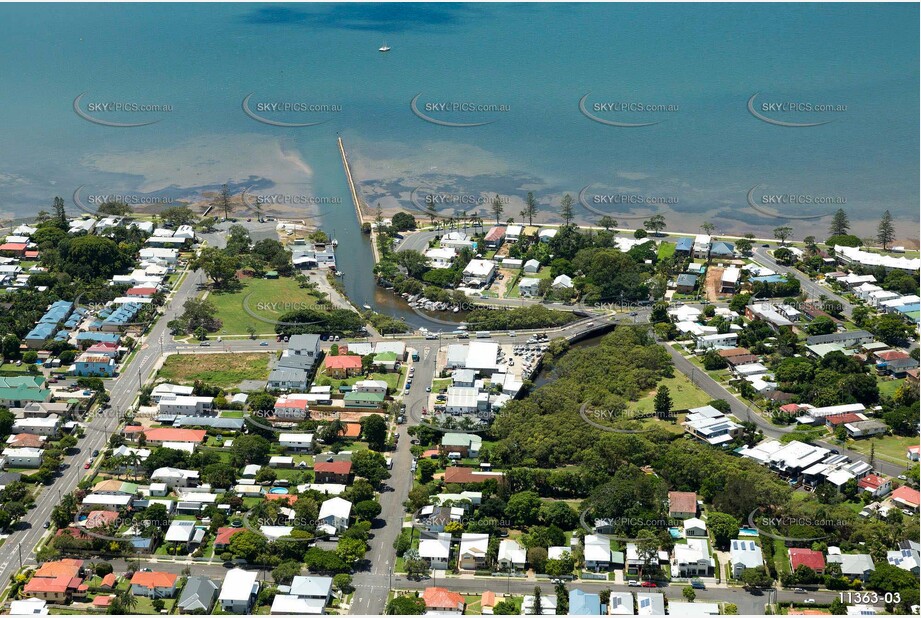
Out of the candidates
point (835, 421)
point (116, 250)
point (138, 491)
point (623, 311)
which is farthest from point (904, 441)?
point (116, 250)

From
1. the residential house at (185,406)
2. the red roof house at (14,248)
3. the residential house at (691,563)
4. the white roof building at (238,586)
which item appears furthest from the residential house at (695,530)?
the red roof house at (14,248)

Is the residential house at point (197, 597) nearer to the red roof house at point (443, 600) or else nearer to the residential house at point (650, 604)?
the red roof house at point (443, 600)

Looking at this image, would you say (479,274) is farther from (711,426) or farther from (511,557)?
(511,557)

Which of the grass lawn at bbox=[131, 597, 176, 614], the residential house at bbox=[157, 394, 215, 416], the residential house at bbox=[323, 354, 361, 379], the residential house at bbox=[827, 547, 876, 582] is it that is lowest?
the grass lawn at bbox=[131, 597, 176, 614]

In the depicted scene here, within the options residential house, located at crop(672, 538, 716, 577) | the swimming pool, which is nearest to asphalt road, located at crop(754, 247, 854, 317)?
the swimming pool

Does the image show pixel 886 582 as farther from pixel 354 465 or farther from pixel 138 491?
pixel 138 491

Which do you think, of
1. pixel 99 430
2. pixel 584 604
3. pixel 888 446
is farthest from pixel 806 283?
pixel 99 430

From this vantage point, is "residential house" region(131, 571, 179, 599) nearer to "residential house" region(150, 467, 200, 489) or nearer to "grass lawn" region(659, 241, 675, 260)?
"residential house" region(150, 467, 200, 489)
